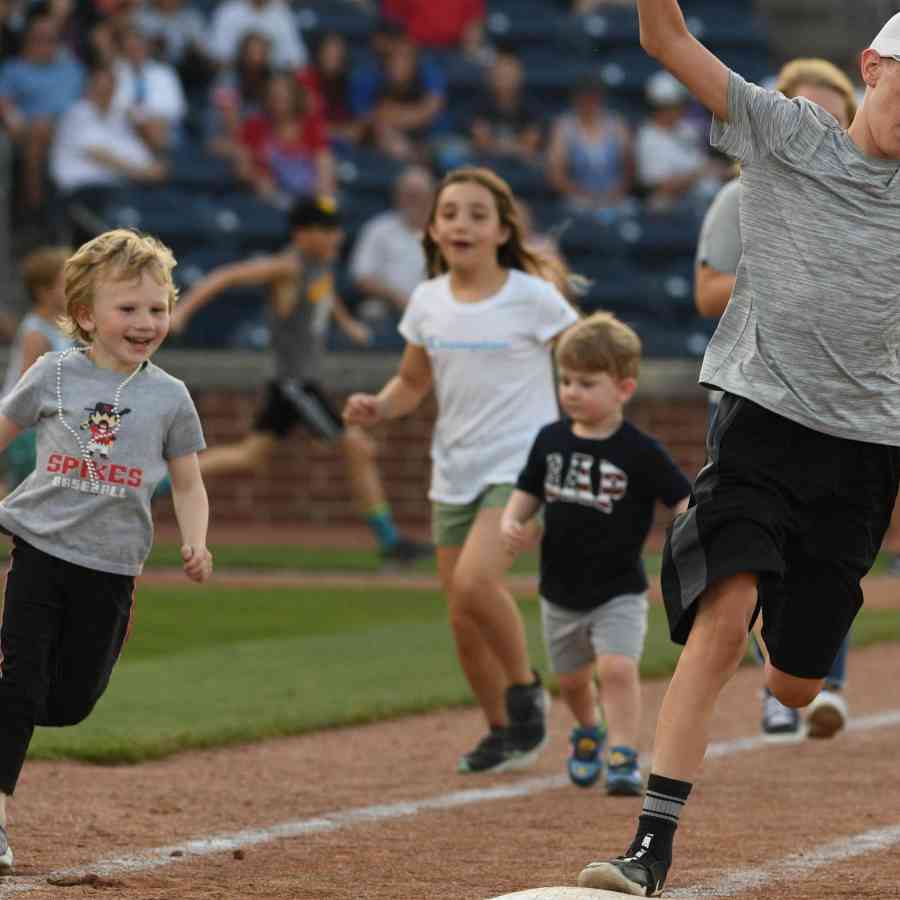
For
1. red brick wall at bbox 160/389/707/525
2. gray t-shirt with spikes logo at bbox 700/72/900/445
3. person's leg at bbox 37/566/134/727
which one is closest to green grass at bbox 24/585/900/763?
person's leg at bbox 37/566/134/727

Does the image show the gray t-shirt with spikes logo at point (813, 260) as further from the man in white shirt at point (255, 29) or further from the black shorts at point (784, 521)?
the man in white shirt at point (255, 29)

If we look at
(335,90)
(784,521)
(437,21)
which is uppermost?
(437,21)

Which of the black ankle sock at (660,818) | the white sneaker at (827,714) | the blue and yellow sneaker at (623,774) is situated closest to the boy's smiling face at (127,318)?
the black ankle sock at (660,818)

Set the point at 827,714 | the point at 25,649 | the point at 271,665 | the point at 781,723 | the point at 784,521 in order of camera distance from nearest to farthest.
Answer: the point at 784,521, the point at 25,649, the point at 827,714, the point at 781,723, the point at 271,665

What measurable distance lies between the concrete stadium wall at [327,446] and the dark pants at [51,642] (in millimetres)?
10728

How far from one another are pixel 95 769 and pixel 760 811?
7.72 feet

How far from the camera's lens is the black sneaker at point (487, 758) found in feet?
23.5

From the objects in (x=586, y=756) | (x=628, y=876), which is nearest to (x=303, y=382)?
(x=586, y=756)

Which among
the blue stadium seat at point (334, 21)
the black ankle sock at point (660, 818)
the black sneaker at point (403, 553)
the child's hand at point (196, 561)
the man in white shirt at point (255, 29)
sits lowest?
the black sneaker at point (403, 553)

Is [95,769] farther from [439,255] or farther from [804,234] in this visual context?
[804,234]

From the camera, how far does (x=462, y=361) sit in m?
7.30

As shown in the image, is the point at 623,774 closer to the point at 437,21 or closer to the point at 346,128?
the point at 346,128

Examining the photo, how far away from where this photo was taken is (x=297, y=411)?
14.2 metres

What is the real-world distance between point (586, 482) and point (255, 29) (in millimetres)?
11245
